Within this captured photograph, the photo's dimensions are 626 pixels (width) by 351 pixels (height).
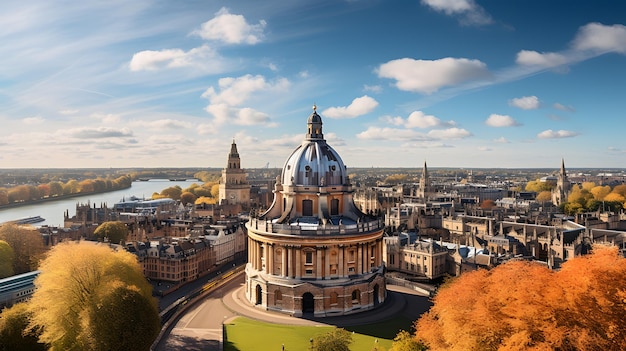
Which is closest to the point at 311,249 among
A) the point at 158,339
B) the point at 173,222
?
the point at 158,339

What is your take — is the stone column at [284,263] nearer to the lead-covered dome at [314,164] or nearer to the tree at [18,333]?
the lead-covered dome at [314,164]

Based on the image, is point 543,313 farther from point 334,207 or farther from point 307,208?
point 307,208

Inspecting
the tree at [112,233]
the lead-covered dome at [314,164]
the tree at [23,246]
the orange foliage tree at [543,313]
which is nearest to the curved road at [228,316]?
the lead-covered dome at [314,164]

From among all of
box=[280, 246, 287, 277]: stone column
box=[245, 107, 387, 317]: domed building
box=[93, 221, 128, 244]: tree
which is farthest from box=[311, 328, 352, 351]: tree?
box=[93, 221, 128, 244]: tree

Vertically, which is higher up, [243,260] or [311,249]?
[311,249]

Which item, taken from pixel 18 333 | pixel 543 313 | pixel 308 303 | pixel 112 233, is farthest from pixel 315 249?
pixel 112 233

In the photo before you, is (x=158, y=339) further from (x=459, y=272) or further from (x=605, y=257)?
(x=459, y=272)
